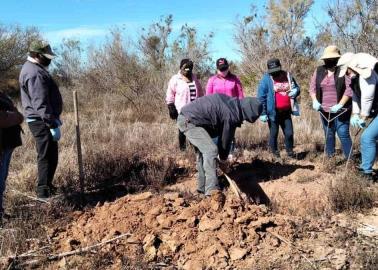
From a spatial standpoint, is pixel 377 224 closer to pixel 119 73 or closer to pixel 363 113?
pixel 363 113

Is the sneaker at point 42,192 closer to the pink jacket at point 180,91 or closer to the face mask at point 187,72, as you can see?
the pink jacket at point 180,91

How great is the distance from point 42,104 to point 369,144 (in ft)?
12.5

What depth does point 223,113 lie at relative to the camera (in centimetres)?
501

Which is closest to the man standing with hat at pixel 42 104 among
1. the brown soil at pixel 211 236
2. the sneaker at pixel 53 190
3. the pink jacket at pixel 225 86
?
the sneaker at pixel 53 190

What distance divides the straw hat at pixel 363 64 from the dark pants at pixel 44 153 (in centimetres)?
357

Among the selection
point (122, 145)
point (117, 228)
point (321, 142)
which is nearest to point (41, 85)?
point (117, 228)

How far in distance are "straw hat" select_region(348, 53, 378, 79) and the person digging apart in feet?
4.14

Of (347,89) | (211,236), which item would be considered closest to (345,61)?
(347,89)

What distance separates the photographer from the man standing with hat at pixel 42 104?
4906 mm

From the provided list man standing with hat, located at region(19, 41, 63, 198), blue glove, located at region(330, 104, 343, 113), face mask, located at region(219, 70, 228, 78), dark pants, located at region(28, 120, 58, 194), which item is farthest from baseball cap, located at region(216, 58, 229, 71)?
dark pants, located at region(28, 120, 58, 194)

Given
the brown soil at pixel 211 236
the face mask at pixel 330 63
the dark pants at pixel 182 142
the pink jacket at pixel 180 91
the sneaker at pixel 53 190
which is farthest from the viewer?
the dark pants at pixel 182 142

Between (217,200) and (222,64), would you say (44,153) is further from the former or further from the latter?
(222,64)

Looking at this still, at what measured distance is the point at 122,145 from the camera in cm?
754

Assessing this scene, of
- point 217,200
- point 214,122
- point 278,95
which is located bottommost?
point 217,200
